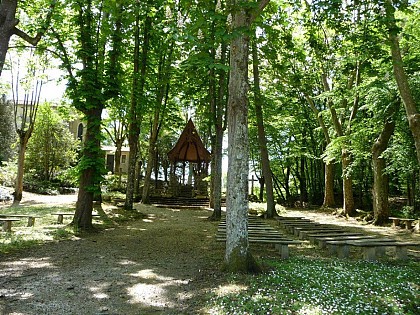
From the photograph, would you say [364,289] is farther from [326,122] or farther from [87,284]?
[326,122]

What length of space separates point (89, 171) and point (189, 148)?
13.3 metres

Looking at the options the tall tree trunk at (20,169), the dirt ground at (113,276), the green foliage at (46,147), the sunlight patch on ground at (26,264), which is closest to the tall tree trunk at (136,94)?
the dirt ground at (113,276)

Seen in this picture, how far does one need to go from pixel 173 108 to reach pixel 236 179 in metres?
15.7

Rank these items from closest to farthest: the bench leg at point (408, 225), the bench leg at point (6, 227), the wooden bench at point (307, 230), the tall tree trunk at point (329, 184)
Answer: the bench leg at point (6, 227), the wooden bench at point (307, 230), the bench leg at point (408, 225), the tall tree trunk at point (329, 184)

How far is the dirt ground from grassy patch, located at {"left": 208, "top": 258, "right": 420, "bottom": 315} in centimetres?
45

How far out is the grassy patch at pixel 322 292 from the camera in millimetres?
3633

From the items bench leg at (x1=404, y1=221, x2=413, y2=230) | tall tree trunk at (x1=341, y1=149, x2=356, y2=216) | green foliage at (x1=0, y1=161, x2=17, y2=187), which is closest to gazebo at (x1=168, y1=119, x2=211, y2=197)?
tall tree trunk at (x1=341, y1=149, x2=356, y2=216)

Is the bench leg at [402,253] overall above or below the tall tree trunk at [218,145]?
below

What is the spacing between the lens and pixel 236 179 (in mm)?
5055

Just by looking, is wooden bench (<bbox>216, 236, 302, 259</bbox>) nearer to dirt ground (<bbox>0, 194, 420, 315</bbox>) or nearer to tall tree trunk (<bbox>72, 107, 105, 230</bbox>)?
dirt ground (<bbox>0, 194, 420, 315</bbox>)

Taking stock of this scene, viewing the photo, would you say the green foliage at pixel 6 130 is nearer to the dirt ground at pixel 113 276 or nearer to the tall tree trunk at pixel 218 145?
the tall tree trunk at pixel 218 145

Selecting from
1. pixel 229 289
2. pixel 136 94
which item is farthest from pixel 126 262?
pixel 136 94

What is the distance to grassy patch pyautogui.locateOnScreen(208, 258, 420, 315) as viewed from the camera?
143 inches

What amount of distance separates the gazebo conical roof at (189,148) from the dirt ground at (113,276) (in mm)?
13398
